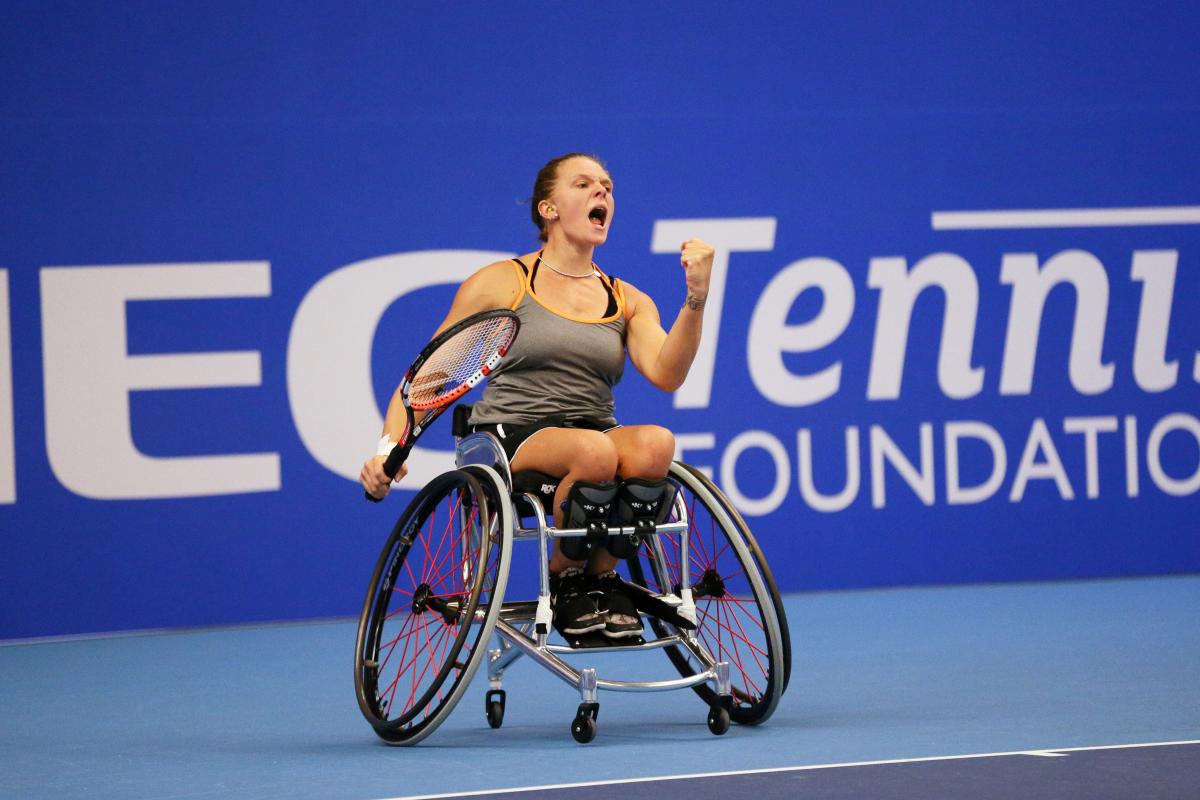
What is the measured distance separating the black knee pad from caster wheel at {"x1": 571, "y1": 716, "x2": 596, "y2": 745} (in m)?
0.35

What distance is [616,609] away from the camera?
384 centimetres

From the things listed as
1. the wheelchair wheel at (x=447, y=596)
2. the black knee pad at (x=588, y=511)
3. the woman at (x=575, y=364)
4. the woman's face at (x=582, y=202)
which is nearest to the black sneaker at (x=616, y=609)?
the woman at (x=575, y=364)

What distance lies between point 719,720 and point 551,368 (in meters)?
0.89

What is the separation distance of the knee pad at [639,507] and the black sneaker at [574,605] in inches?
4.9

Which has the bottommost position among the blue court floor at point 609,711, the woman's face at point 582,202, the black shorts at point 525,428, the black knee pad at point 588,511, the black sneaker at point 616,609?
the blue court floor at point 609,711

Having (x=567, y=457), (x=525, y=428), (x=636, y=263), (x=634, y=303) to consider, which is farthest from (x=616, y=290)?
(x=636, y=263)

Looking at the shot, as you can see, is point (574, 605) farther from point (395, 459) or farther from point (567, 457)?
point (395, 459)

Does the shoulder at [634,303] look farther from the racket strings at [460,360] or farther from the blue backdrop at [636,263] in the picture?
the blue backdrop at [636,263]

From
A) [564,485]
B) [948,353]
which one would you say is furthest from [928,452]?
[564,485]

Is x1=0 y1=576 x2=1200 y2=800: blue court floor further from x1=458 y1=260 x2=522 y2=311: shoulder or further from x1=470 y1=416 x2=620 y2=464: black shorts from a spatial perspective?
x1=458 y1=260 x2=522 y2=311: shoulder

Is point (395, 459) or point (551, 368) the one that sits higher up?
point (551, 368)

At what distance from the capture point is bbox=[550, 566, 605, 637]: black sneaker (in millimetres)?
3803

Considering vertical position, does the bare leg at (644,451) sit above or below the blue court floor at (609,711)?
above

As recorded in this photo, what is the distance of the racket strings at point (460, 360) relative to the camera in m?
3.88
